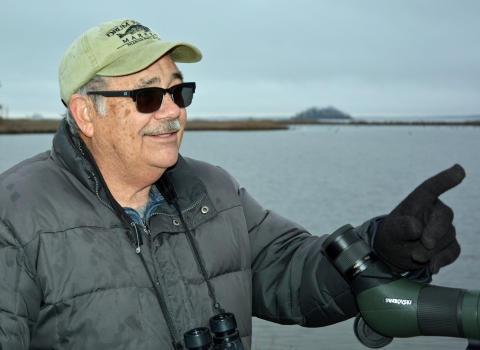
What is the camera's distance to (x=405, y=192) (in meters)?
16.0

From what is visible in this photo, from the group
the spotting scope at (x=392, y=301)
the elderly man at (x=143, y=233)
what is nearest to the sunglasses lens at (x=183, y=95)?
the elderly man at (x=143, y=233)

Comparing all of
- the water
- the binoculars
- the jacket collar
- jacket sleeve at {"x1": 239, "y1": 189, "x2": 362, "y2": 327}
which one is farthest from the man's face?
the water

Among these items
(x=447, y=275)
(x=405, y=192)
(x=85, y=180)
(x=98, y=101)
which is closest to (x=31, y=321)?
(x=85, y=180)

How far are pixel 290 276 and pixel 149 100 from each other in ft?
2.99

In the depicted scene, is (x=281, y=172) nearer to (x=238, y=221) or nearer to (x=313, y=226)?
(x=313, y=226)

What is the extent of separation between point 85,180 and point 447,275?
276 inches

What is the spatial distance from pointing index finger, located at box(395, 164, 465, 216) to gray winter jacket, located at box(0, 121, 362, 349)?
0.51m

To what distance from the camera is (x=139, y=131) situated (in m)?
2.48

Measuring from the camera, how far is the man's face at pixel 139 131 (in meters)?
2.47

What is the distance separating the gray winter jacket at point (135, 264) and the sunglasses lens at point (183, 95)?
28cm

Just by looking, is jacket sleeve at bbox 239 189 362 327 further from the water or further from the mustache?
the water

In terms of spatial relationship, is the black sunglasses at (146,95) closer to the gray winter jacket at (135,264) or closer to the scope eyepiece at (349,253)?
the gray winter jacket at (135,264)

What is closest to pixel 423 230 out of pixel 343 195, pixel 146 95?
pixel 146 95

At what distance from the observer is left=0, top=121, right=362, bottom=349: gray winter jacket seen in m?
2.18
